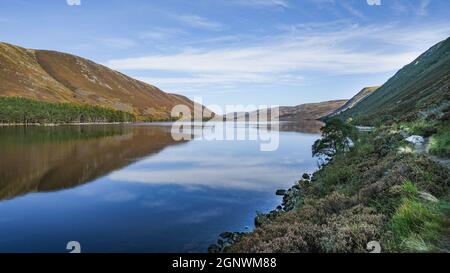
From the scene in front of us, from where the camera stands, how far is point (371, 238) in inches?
388

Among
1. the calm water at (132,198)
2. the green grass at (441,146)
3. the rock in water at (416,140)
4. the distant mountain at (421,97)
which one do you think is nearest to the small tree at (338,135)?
the calm water at (132,198)

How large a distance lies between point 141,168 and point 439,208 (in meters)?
42.8

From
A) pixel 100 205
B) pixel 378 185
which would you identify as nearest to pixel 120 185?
pixel 100 205

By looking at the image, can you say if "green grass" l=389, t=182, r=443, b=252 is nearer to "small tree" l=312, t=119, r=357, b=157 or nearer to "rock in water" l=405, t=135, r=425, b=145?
"rock in water" l=405, t=135, r=425, b=145

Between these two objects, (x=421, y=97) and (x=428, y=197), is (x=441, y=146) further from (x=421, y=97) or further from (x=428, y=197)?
(x=421, y=97)

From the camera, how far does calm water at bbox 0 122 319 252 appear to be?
72.3ft

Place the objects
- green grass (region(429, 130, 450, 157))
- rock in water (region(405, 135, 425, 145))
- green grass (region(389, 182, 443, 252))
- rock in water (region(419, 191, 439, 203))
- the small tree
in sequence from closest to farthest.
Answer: green grass (region(389, 182, 443, 252)) < rock in water (region(419, 191, 439, 203)) < green grass (region(429, 130, 450, 157)) < rock in water (region(405, 135, 425, 145)) < the small tree

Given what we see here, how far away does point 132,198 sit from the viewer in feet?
108

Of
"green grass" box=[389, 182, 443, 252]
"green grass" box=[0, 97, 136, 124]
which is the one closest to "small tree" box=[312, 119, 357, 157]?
"green grass" box=[389, 182, 443, 252]

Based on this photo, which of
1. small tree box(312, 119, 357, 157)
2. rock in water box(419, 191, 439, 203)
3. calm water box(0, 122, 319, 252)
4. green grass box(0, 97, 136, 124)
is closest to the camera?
rock in water box(419, 191, 439, 203)

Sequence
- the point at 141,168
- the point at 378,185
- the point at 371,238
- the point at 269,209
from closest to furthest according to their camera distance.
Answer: the point at 371,238
the point at 378,185
the point at 269,209
the point at 141,168

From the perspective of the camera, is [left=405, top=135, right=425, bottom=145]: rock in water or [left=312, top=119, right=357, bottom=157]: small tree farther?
[left=312, top=119, right=357, bottom=157]: small tree

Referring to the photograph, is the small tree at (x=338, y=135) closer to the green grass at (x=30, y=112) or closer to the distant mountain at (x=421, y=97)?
the distant mountain at (x=421, y=97)
